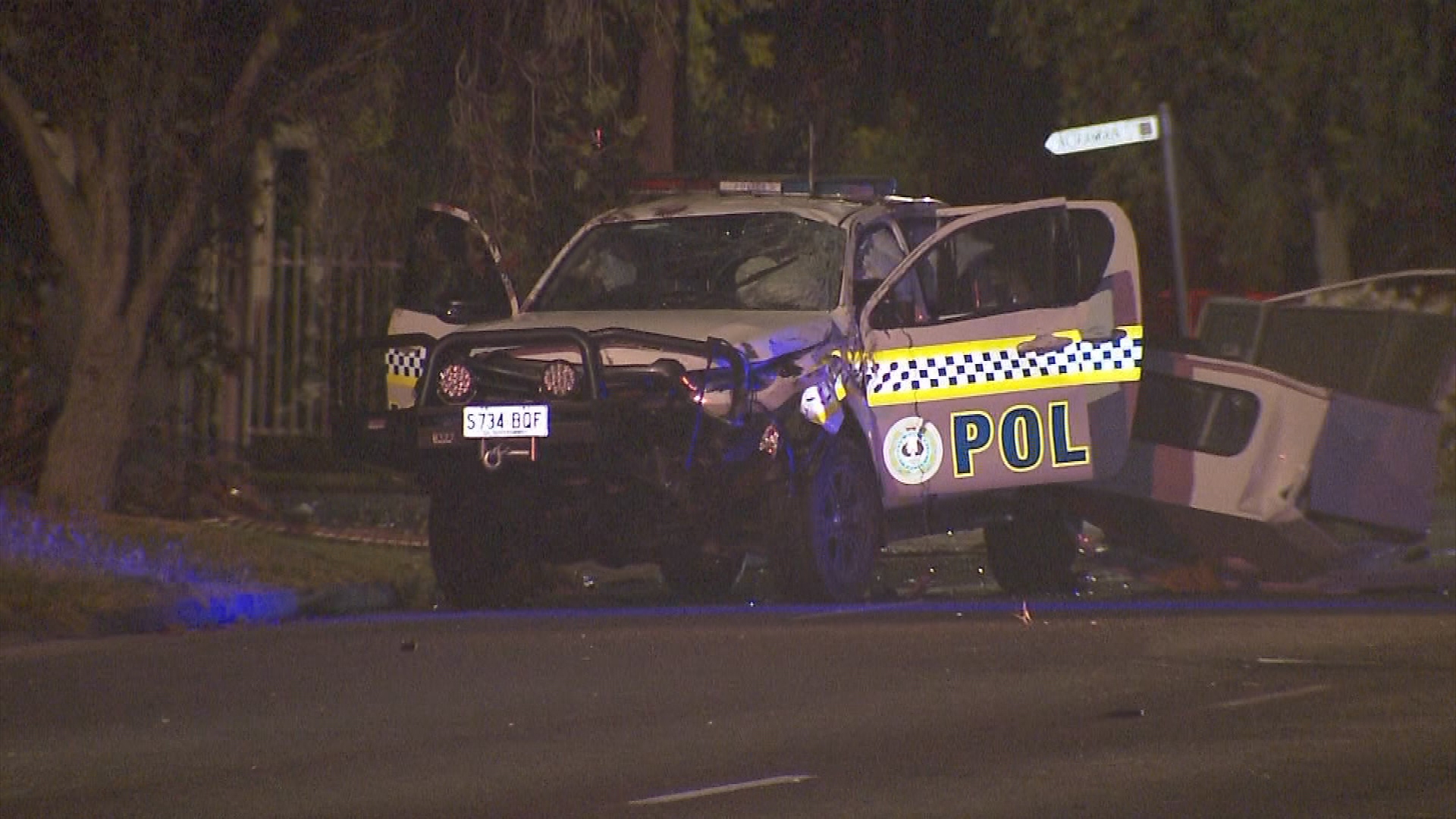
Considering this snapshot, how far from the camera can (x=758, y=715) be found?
30.9 ft

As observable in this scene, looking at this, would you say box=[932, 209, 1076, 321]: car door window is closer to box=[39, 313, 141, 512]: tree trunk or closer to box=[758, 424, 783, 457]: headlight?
box=[758, 424, 783, 457]: headlight

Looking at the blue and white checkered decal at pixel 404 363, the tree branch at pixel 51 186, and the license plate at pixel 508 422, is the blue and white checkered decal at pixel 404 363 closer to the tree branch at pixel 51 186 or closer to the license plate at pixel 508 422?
the license plate at pixel 508 422

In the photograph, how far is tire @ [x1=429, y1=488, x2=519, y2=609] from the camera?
13.0 metres

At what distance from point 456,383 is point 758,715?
3499 mm

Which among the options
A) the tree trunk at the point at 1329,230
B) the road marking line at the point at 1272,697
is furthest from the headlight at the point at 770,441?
the tree trunk at the point at 1329,230

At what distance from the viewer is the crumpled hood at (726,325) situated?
12.3 meters

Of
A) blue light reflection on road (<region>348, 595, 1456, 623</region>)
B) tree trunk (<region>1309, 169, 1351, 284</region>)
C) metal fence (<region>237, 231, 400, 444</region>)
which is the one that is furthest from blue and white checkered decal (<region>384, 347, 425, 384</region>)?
tree trunk (<region>1309, 169, 1351, 284</region>)

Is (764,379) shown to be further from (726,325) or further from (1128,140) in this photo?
(1128,140)

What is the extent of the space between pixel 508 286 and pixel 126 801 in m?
6.29

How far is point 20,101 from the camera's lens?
14.4 metres

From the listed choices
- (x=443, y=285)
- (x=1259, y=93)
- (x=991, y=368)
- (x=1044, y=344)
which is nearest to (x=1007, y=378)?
(x=991, y=368)

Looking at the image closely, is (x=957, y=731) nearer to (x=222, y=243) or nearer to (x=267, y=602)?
(x=267, y=602)

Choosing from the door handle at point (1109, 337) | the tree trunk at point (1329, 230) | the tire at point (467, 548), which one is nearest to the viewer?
the tire at point (467, 548)

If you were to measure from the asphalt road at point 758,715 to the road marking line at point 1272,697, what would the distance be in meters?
0.03
